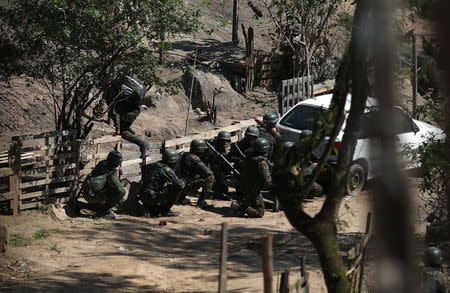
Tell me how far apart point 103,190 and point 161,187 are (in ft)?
3.54

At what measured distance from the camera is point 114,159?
10844 mm

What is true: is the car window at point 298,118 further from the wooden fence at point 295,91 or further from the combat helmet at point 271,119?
the wooden fence at point 295,91

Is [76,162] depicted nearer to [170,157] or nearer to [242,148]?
[170,157]

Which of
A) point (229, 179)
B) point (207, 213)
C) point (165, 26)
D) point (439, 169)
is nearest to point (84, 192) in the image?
point (207, 213)

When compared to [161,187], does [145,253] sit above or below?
below

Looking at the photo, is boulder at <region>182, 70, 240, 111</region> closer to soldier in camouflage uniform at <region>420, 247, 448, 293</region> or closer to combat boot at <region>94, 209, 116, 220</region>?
combat boot at <region>94, 209, 116, 220</region>

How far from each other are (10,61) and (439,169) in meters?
7.24

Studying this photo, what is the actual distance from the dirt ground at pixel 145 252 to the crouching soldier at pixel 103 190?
0.24 metres

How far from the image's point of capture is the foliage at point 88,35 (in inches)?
419

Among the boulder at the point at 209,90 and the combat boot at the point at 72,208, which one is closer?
the combat boot at the point at 72,208

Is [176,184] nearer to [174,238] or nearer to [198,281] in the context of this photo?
[174,238]

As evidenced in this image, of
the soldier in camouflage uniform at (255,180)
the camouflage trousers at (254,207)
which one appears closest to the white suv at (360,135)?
the soldier in camouflage uniform at (255,180)

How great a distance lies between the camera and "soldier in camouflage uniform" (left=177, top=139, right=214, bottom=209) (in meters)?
12.0

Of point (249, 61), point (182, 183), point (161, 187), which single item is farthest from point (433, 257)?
point (249, 61)
